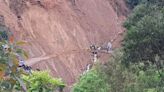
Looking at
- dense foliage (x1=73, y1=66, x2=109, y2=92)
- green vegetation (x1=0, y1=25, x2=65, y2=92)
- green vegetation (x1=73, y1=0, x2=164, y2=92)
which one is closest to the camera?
green vegetation (x1=0, y1=25, x2=65, y2=92)

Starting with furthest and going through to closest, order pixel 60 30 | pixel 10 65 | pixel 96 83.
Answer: pixel 60 30, pixel 96 83, pixel 10 65

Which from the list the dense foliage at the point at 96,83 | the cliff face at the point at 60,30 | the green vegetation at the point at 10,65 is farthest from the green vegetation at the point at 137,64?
the cliff face at the point at 60,30

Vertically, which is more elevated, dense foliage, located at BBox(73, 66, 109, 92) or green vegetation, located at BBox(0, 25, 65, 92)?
green vegetation, located at BBox(0, 25, 65, 92)

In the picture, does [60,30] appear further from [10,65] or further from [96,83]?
[10,65]

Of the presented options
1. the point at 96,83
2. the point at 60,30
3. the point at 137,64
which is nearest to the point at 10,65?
the point at 96,83

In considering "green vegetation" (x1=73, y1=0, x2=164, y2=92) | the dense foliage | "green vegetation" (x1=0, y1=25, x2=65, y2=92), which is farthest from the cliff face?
"green vegetation" (x1=0, y1=25, x2=65, y2=92)

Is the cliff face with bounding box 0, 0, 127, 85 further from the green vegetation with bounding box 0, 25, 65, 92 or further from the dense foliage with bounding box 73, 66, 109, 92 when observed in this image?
the green vegetation with bounding box 0, 25, 65, 92

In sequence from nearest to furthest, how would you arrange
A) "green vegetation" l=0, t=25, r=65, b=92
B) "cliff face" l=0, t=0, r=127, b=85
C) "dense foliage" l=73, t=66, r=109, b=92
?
"green vegetation" l=0, t=25, r=65, b=92
"dense foliage" l=73, t=66, r=109, b=92
"cliff face" l=0, t=0, r=127, b=85
